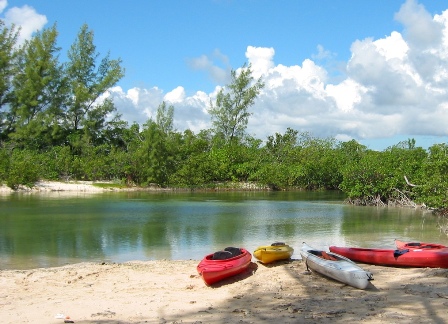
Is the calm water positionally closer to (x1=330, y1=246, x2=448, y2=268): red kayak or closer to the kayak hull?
the kayak hull

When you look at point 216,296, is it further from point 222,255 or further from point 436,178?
point 436,178

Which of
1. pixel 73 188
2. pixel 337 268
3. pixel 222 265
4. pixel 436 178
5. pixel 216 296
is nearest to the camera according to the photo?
pixel 216 296

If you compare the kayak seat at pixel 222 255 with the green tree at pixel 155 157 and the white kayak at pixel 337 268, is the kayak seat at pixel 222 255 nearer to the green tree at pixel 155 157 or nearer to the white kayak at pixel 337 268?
the white kayak at pixel 337 268

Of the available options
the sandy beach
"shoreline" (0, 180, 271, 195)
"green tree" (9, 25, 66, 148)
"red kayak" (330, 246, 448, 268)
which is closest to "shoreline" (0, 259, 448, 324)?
the sandy beach

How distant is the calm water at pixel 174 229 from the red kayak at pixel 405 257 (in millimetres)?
2555

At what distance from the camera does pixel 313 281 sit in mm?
11102

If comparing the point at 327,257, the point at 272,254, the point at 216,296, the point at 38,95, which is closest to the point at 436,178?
the point at 272,254

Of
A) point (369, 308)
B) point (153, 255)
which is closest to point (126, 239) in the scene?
point (153, 255)

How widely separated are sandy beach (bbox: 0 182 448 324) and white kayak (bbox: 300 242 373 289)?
0.54 ft

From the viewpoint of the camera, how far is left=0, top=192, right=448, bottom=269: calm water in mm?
16641

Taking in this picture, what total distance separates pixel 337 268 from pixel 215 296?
8.83 feet

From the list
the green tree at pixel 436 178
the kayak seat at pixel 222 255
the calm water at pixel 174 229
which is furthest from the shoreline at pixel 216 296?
the green tree at pixel 436 178

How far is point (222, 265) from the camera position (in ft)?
38.4

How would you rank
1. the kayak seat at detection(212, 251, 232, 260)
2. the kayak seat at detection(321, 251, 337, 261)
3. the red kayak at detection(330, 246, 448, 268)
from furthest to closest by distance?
the kayak seat at detection(212, 251, 232, 260), the red kayak at detection(330, 246, 448, 268), the kayak seat at detection(321, 251, 337, 261)
